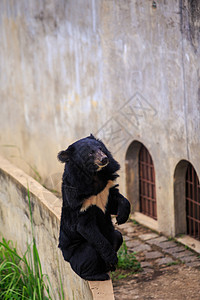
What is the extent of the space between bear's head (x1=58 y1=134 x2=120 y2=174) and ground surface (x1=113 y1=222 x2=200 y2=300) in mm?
2333

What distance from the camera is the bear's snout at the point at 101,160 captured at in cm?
461

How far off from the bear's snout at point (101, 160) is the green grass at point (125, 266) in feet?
9.28

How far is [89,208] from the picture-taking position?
482 centimetres

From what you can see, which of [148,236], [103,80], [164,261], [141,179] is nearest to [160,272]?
[164,261]

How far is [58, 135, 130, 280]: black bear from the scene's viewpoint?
4742mm

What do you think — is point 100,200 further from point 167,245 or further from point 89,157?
point 167,245

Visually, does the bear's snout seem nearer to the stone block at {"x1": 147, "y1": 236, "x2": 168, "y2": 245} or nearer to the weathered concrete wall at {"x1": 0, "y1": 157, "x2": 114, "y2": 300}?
the weathered concrete wall at {"x1": 0, "y1": 157, "x2": 114, "y2": 300}

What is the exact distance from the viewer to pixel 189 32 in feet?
23.5

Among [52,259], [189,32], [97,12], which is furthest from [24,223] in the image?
[97,12]

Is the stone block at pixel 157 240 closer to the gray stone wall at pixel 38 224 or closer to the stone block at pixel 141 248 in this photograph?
the stone block at pixel 141 248

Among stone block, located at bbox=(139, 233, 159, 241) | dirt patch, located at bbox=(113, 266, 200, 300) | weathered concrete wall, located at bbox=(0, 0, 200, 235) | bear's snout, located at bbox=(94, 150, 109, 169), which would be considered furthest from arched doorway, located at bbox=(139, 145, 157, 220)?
bear's snout, located at bbox=(94, 150, 109, 169)

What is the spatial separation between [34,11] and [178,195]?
15.6 feet

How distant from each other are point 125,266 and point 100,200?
2.61 meters

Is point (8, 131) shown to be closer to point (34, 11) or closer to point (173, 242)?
point (34, 11)
